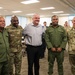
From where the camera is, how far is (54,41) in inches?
151

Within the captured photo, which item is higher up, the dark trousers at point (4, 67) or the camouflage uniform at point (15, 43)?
the camouflage uniform at point (15, 43)

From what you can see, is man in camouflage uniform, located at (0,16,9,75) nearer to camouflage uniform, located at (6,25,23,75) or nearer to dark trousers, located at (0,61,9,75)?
dark trousers, located at (0,61,9,75)

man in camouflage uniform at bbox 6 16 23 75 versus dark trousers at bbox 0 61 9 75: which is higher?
man in camouflage uniform at bbox 6 16 23 75

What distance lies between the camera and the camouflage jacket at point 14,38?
3705mm

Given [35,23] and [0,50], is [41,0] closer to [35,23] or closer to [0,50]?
[35,23]

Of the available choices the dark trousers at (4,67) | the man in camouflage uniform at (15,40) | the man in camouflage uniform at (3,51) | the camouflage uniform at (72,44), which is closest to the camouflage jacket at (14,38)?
the man in camouflage uniform at (15,40)

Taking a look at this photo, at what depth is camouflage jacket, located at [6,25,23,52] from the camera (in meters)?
3.71

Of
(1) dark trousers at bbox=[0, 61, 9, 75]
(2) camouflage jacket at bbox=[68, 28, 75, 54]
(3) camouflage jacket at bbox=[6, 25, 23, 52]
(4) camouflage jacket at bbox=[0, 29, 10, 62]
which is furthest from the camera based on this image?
(2) camouflage jacket at bbox=[68, 28, 75, 54]

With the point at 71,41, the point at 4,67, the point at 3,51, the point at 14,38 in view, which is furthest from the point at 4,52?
the point at 71,41

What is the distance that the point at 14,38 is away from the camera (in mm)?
3729

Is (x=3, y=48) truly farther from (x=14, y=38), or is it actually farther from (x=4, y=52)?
(x=14, y=38)

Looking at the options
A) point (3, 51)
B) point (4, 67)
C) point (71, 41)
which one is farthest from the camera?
point (71, 41)

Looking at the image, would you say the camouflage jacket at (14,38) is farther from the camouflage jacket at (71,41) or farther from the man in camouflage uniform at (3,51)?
the camouflage jacket at (71,41)

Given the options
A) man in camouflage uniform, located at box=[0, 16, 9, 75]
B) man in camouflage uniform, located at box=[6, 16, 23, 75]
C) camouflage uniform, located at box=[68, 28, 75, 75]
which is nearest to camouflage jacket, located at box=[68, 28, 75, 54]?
camouflage uniform, located at box=[68, 28, 75, 75]
